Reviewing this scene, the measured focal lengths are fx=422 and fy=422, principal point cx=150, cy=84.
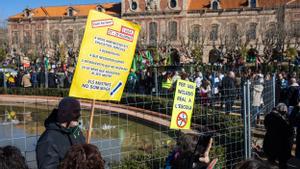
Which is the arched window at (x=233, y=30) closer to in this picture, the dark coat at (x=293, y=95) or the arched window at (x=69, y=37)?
the arched window at (x=69, y=37)

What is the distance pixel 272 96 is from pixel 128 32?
5.86 m

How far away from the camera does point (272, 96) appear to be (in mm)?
9383

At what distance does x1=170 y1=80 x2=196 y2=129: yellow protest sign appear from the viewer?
5.12 m

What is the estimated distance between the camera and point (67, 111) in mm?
3697

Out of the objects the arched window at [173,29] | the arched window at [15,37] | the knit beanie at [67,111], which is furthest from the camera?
the arched window at [15,37]

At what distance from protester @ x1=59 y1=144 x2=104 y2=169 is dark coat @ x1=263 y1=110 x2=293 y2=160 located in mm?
4511

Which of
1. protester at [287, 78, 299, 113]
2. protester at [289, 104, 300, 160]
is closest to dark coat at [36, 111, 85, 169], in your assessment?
protester at [289, 104, 300, 160]

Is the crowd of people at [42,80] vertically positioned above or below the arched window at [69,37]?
below

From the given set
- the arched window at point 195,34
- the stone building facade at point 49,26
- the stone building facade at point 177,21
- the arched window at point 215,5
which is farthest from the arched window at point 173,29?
the stone building facade at point 49,26

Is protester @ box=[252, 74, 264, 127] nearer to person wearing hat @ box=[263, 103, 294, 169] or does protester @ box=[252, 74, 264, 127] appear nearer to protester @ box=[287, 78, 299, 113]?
person wearing hat @ box=[263, 103, 294, 169]

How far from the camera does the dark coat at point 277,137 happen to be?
675 cm

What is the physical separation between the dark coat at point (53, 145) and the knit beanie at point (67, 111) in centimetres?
8

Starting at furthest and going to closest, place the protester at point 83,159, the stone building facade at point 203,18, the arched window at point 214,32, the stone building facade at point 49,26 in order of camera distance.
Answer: the stone building facade at point 49,26 → the arched window at point 214,32 → the stone building facade at point 203,18 → the protester at point 83,159

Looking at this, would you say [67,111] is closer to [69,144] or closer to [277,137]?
[69,144]
